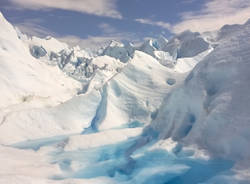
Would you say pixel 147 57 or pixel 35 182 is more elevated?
pixel 147 57

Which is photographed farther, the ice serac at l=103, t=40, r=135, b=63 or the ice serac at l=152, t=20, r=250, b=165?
the ice serac at l=103, t=40, r=135, b=63

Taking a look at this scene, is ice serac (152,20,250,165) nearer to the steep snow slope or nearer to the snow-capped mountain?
the snow-capped mountain

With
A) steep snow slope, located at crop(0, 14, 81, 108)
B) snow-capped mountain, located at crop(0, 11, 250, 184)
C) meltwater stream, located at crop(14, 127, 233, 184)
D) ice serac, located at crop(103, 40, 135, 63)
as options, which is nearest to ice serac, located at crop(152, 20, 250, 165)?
snow-capped mountain, located at crop(0, 11, 250, 184)

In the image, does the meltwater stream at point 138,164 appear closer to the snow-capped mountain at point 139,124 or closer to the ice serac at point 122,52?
the snow-capped mountain at point 139,124

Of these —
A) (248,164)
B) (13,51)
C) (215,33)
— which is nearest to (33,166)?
(248,164)

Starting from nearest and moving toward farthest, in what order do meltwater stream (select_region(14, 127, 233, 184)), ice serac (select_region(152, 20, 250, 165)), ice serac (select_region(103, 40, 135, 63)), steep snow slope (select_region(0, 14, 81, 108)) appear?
ice serac (select_region(152, 20, 250, 165)) < meltwater stream (select_region(14, 127, 233, 184)) < steep snow slope (select_region(0, 14, 81, 108)) < ice serac (select_region(103, 40, 135, 63))

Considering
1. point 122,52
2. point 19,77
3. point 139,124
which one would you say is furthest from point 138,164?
point 122,52

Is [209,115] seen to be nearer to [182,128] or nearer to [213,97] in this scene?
[213,97]
